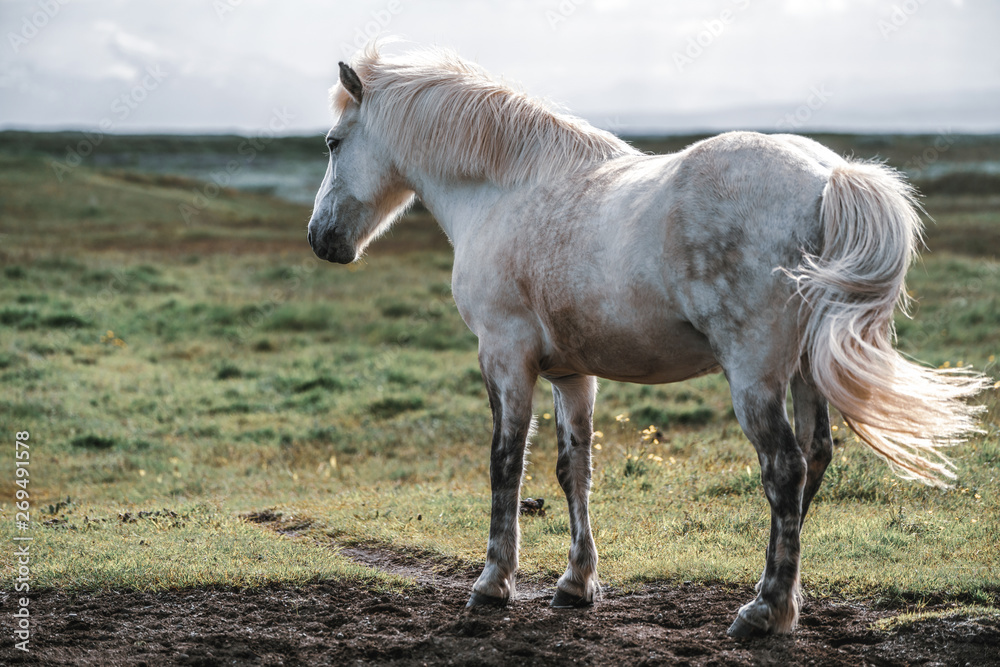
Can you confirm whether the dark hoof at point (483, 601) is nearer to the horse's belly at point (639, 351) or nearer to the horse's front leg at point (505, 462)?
the horse's front leg at point (505, 462)

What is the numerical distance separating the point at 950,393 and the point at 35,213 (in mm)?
36551

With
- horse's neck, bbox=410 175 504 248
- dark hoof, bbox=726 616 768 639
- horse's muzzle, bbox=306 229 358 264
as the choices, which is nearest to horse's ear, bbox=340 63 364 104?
horse's neck, bbox=410 175 504 248

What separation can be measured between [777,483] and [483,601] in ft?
6.18

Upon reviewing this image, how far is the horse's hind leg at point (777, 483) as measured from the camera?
3850 mm

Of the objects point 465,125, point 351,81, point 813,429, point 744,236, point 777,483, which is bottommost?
point 777,483

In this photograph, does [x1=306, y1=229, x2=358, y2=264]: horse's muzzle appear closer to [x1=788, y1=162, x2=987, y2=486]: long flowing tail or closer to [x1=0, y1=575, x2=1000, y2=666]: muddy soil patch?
[x1=0, y1=575, x2=1000, y2=666]: muddy soil patch

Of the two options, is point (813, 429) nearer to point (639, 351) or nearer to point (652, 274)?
point (639, 351)

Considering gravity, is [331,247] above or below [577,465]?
above

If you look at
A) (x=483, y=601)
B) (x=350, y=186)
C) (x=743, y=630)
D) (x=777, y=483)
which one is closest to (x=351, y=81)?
(x=350, y=186)

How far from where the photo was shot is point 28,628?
468cm

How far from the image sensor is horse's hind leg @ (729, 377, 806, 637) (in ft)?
12.6

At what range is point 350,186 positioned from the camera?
5816 mm

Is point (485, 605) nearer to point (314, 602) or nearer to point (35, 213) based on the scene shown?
point (314, 602)

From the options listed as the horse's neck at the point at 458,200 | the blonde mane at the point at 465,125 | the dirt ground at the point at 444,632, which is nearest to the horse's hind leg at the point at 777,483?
the dirt ground at the point at 444,632
